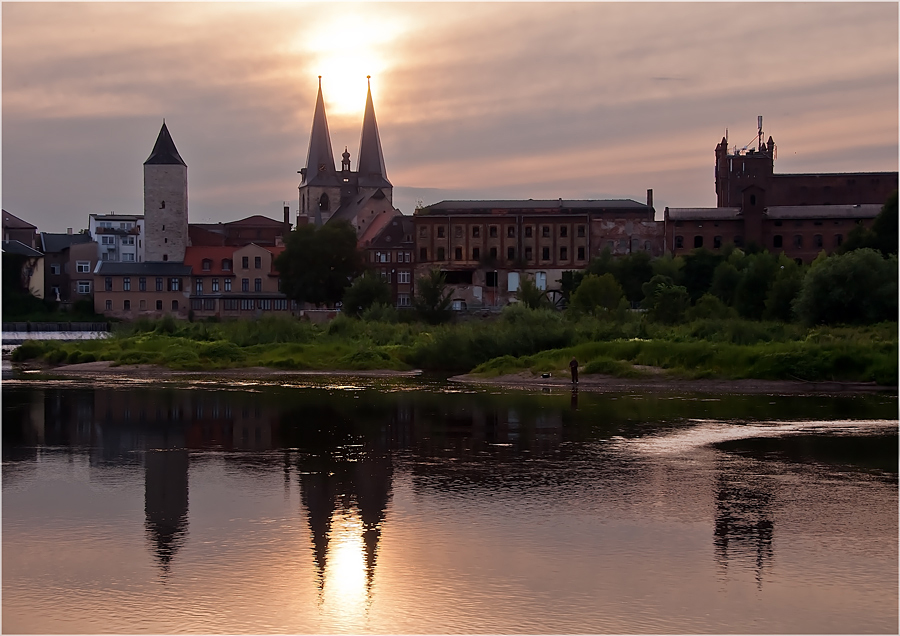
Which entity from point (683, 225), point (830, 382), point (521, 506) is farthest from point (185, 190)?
point (521, 506)

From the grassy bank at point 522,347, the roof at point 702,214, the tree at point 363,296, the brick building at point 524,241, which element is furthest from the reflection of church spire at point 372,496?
the roof at point 702,214

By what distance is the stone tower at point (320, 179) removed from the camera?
385 feet

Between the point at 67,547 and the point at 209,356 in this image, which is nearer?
the point at 67,547

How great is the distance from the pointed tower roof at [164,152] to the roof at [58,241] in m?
12.4

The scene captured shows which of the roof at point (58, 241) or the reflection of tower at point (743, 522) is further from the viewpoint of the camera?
the roof at point (58, 241)

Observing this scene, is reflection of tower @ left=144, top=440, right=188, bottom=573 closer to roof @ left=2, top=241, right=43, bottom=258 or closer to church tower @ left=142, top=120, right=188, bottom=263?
church tower @ left=142, top=120, right=188, bottom=263

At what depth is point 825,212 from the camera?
8806 cm

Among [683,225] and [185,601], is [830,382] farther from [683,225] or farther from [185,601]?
[683,225]

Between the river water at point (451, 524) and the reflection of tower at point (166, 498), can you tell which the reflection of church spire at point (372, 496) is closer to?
the river water at point (451, 524)

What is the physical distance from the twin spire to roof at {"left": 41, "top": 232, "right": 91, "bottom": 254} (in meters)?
23.9

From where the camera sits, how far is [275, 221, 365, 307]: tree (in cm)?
8294

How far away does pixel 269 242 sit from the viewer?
115m

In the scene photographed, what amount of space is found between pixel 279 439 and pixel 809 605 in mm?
13966

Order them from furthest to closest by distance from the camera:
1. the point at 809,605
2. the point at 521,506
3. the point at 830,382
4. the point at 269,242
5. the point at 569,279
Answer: the point at 269,242, the point at 569,279, the point at 830,382, the point at 521,506, the point at 809,605
